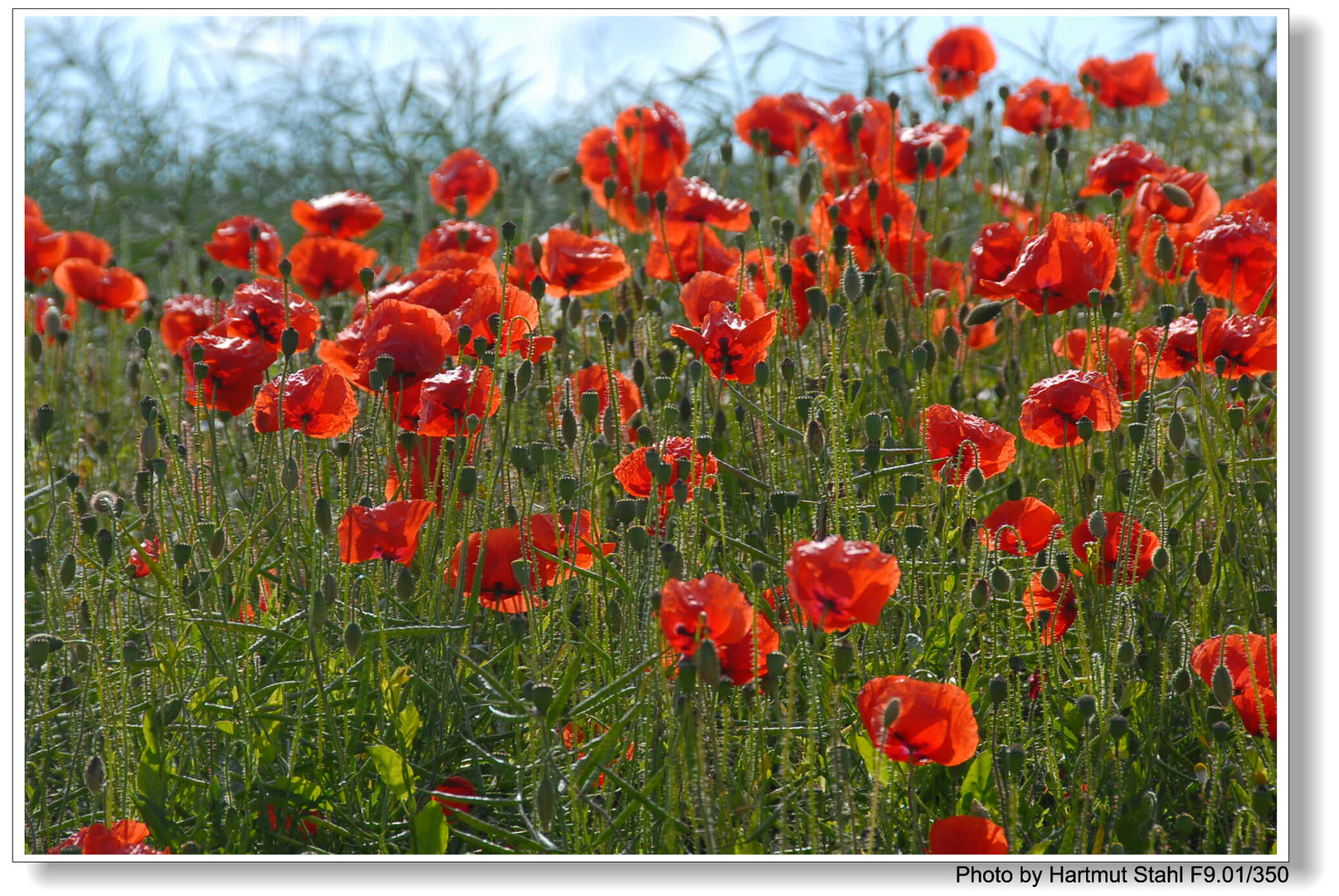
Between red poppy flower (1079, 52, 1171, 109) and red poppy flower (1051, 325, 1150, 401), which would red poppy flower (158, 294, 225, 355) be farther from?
red poppy flower (1079, 52, 1171, 109)

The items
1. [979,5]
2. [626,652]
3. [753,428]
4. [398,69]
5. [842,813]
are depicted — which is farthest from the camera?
[398,69]

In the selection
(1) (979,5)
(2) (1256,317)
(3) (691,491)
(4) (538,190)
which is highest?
(4) (538,190)

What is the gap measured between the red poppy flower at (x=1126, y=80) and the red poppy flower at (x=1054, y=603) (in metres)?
1.49

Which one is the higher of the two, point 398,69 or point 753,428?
point 398,69

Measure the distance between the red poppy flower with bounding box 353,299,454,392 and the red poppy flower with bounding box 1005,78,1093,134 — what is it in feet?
5.12

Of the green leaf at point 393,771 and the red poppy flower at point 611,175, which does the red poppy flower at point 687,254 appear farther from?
the green leaf at point 393,771

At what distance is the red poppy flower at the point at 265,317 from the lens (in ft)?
5.33

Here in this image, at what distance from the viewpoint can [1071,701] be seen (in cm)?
153

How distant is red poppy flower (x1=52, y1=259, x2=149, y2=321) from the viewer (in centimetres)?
235

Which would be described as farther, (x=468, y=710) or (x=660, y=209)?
(x=660, y=209)

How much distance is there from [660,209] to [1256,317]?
3.01 feet

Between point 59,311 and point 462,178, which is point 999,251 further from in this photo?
point 59,311
